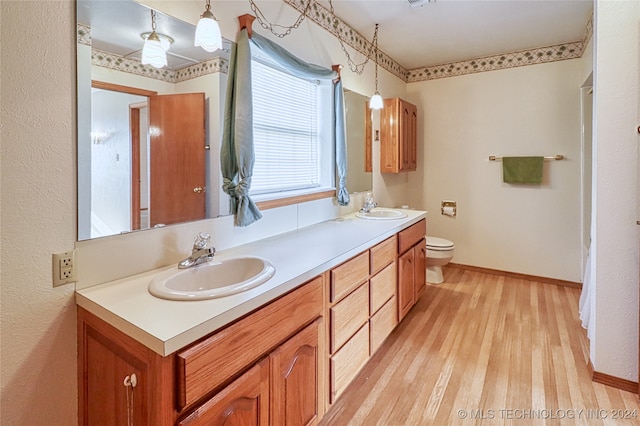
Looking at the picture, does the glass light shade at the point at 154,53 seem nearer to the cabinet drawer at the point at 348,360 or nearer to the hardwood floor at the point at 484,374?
the cabinet drawer at the point at 348,360

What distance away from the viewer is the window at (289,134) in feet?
6.94

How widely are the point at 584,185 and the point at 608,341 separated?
1.83m

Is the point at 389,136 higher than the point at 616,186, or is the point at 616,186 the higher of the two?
the point at 389,136

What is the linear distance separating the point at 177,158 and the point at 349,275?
3.22 ft

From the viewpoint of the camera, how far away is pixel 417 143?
13.6 ft

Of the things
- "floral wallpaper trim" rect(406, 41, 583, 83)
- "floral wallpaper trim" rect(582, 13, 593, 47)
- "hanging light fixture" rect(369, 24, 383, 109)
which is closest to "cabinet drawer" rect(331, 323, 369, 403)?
"hanging light fixture" rect(369, 24, 383, 109)

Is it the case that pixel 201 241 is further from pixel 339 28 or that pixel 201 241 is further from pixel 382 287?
pixel 339 28

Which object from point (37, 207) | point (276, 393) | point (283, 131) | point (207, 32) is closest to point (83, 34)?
point (207, 32)

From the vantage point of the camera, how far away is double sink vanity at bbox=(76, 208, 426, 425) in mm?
913

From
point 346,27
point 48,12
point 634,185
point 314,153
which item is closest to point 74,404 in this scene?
point 48,12

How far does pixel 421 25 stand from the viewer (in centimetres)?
285

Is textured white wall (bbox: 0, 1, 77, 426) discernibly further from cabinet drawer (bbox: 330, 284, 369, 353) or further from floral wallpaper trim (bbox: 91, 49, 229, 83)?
cabinet drawer (bbox: 330, 284, 369, 353)

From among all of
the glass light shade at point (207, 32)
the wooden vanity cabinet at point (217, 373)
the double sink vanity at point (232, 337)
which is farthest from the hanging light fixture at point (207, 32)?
the wooden vanity cabinet at point (217, 373)

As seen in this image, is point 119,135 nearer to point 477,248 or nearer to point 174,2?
point 174,2
